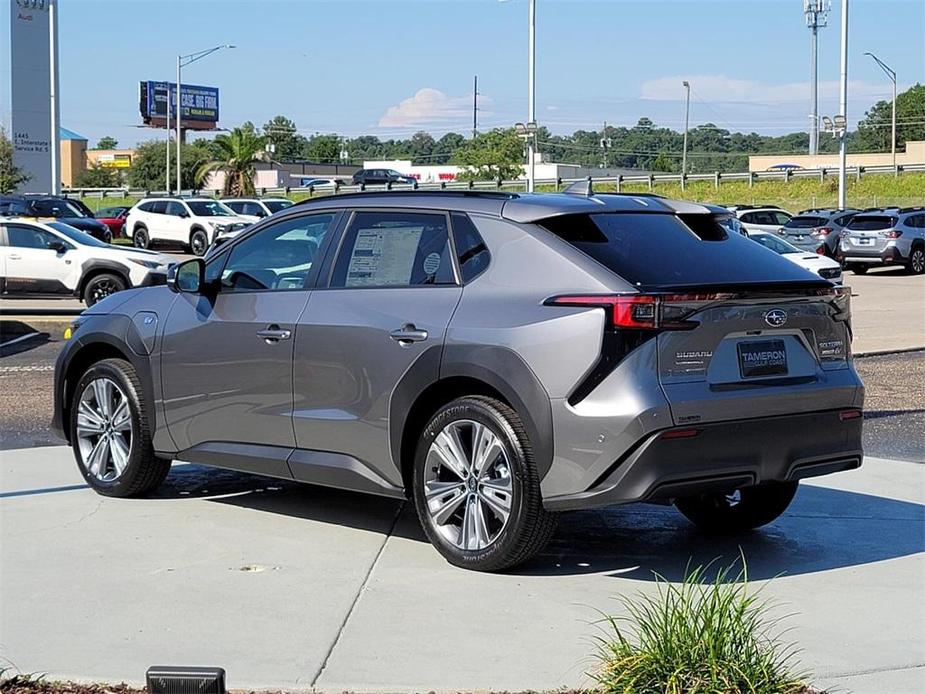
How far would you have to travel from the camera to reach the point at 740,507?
7.32 meters

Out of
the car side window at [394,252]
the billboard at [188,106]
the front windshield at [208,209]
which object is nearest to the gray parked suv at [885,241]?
the front windshield at [208,209]

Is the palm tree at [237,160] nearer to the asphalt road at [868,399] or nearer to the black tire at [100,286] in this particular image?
the black tire at [100,286]

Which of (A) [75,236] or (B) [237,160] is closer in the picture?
(A) [75,236]

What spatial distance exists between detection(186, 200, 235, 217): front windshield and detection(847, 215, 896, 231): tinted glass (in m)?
19.4

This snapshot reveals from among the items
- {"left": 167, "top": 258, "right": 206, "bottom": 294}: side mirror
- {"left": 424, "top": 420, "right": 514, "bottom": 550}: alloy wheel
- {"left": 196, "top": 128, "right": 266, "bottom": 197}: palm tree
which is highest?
{"left": 196, "top": 128, "right": 266, "bottom": 197}: palm tree

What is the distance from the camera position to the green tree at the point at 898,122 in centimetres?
13662

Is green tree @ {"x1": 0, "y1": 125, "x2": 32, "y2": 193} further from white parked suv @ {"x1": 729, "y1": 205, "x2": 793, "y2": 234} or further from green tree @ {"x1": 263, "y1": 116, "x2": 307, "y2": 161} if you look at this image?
green tree @ {"x1": 263, "y1": 116, "x2": 307, "y2": 161}

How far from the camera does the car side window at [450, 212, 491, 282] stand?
256 inches

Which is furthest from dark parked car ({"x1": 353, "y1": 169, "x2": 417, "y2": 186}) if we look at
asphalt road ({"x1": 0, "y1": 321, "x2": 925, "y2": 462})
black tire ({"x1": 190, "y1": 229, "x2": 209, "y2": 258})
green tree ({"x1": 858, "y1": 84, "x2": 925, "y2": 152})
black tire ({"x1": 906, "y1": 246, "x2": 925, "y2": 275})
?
green tree ({"x1": 858, "y1": 84, "x2": 925, "y2": 152})

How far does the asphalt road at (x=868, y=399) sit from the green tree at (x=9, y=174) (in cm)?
4178

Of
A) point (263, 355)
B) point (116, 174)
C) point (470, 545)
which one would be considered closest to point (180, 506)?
point (263, 355)

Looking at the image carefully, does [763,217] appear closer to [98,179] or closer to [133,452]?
[133,452]

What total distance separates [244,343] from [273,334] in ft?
0.79

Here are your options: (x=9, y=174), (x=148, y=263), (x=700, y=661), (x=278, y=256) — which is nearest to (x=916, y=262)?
(x=148, y=263)
